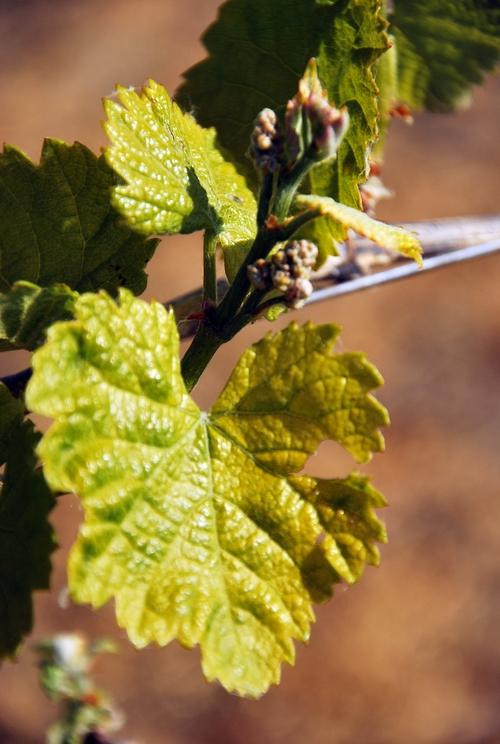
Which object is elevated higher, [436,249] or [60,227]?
[60,227]

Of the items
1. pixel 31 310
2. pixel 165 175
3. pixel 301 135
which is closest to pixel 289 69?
pixel 165 175

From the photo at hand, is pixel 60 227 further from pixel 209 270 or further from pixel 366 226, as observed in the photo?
pixel 366 226

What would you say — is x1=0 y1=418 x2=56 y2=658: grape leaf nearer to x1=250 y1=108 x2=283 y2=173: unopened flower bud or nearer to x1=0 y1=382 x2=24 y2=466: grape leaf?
x1=0 y1=382 x2=24 y2=466: grape leaf

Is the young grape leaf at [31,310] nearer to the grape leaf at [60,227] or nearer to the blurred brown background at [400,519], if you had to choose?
the grape leaf at [60,227]

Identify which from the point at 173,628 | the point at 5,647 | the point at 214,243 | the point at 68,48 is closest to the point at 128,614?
the point at 173,628

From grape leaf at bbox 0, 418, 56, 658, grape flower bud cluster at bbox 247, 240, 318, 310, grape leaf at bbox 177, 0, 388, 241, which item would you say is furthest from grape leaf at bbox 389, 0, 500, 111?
grape leaf at bbox 0, 418, 56, 658

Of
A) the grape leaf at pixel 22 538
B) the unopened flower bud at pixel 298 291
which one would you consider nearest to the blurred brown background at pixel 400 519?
the grape leaf at pixel 22 538
